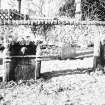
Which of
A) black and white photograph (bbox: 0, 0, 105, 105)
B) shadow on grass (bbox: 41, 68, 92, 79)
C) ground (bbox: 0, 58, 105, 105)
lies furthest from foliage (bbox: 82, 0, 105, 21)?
ground (bbox: 0, 58, 105, 105)

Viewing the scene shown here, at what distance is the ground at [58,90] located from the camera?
410cm

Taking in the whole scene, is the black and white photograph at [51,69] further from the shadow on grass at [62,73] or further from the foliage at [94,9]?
the foliage at [94,9]

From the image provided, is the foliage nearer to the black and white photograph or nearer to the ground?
the black and white photograph

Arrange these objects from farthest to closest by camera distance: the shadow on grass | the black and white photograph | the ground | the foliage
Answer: the foliage < the shadow on grass < the black and white photograph < the ground

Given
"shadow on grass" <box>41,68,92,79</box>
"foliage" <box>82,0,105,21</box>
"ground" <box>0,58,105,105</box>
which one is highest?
"foliage" <box>82,0,105,21</box>

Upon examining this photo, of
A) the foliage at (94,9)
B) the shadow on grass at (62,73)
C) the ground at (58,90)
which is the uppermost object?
the foliage at (94,9)

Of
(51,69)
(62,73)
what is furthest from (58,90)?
(51,69)

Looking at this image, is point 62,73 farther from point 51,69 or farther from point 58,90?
point 58,90

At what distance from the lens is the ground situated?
4.10m

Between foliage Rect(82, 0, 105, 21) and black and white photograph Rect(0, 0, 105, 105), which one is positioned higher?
foliage Rect(82, 0, 105, 21)

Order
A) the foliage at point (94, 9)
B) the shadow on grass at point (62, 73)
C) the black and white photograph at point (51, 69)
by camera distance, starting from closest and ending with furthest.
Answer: the black and white photograph at point (51, 69)
the shadow on grass at point (62, 73)
the foliage at point (94, 9)

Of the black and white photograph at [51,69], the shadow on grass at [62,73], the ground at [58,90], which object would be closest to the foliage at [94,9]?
the black and white photograph at [51,69]

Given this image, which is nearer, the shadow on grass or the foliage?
the shadow on grass

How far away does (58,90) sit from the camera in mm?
4680
